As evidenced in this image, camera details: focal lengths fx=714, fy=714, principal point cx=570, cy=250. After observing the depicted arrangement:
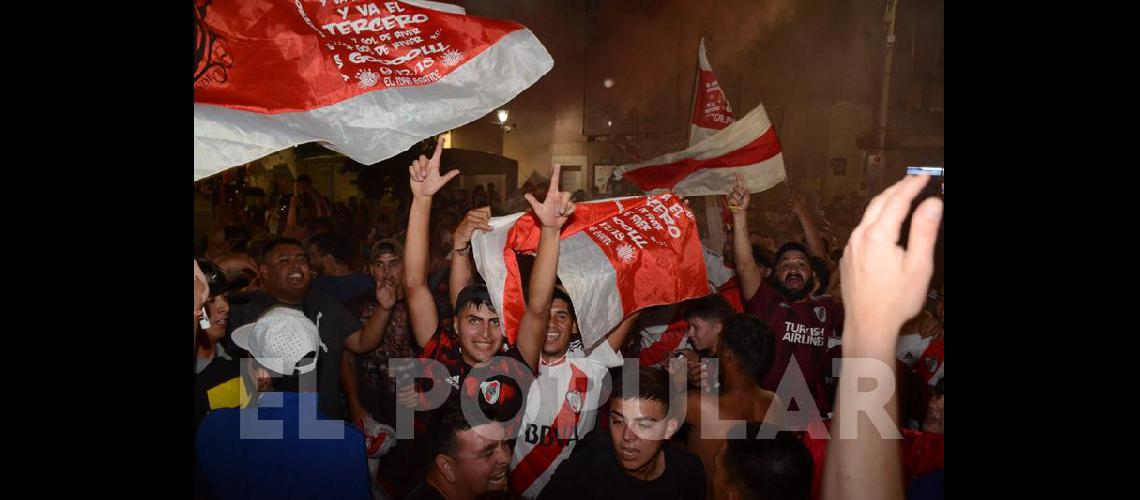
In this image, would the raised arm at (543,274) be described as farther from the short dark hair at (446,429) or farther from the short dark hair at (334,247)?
the short dark hair at (334,247)

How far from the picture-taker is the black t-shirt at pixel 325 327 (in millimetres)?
3463

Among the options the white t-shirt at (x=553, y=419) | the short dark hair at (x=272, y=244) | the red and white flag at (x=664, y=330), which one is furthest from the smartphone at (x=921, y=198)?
the short dark hair at (x=272, y=244)

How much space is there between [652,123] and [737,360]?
1496 cm

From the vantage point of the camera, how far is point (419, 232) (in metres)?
3.38

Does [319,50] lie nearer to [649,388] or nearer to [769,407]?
[649,388]

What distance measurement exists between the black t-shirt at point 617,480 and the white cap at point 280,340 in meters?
1.26

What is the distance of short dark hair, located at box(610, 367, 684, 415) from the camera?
3090 mm

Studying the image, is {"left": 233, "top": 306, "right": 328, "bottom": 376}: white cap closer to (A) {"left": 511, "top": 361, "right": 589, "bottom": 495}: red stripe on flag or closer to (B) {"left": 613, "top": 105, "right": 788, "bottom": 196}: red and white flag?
(A) {"left": 511, "top": 361, "right": 589, "bottom": 495}: red stripe on flag

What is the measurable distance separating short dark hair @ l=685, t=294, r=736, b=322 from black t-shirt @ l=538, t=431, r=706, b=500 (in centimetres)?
106

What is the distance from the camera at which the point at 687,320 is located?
4121mm

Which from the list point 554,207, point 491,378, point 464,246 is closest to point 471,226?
point 464,246

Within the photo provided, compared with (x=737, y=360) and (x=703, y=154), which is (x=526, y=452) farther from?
(x=703, y=154)

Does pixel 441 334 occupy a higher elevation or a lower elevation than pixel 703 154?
lower
